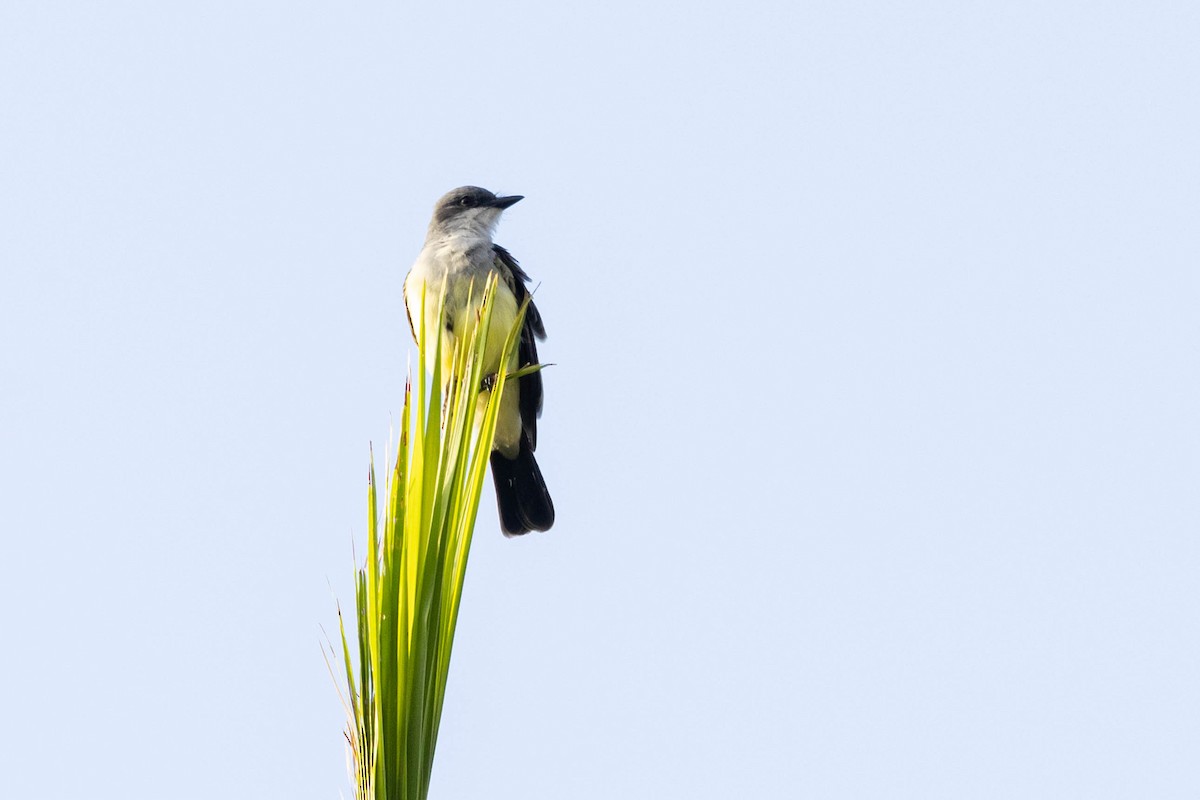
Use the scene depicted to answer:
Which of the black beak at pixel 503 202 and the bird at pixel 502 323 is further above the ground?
the black beak at pixel 503 202

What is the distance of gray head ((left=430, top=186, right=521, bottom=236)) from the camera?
7875 mm

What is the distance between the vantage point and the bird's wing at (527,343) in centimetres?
739

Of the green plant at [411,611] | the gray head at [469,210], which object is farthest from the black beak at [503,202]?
the green plant at [411,611]

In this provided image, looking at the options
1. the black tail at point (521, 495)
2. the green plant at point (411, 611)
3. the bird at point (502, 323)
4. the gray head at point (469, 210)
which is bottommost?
the green plant at point (411, 611)

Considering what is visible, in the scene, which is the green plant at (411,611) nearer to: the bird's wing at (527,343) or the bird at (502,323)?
the bird at (502,323)

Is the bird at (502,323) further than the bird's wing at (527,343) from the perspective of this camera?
No

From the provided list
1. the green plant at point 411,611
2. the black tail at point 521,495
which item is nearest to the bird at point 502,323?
the black tail at point 521,495

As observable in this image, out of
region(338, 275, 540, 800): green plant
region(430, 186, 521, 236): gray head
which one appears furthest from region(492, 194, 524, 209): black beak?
region(338, 275, 540, 800): green plant

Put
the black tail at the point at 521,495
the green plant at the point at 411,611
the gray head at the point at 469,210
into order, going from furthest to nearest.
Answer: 1. the gray head at the point at 469,210
2. the black tail at the point at 521,495
3. the green plant at the point at 411,611

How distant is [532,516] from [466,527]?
4.93 m

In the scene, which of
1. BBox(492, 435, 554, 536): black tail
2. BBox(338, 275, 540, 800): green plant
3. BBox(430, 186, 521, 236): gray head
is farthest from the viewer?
BBox(430, 186, 521, 236): gray head

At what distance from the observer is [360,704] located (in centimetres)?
228

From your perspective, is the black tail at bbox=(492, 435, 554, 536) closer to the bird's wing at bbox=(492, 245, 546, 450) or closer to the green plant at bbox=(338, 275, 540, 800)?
the bird's wing at bbox=(492, 245, 546, 450)

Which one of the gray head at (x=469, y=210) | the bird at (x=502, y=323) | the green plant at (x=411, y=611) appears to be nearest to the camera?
the green plant at (x=411, y=611)
